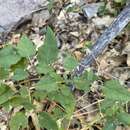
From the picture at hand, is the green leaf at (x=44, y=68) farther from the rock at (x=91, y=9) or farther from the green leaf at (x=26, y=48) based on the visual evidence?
the rock at (x=91, y=9)

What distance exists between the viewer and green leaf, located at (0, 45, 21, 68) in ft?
6.15

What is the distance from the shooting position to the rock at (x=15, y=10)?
13.6 feet

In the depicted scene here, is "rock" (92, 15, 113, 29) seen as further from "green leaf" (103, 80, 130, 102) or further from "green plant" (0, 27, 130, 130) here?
"green leaf" (103, 80, 130, 102)

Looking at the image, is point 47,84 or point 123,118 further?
point 123,118

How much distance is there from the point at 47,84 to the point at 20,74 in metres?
0.17

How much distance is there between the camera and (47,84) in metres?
1.77

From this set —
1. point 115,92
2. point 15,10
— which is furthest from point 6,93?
point 15,10

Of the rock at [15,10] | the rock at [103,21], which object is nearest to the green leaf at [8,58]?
the rock at [103,21]

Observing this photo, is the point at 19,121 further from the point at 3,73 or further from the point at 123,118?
the point at 123,118

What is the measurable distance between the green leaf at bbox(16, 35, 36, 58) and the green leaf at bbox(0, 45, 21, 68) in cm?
3

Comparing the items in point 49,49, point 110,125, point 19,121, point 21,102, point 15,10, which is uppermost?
point 49,49

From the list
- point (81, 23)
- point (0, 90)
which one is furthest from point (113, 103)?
point (81, 23)

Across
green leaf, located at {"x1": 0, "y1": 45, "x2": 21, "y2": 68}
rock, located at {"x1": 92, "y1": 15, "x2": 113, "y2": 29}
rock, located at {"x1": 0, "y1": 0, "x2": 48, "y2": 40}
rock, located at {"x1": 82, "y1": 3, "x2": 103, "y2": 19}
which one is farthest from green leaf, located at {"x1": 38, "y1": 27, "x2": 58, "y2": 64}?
rock, located at {"x1": 0, "y1": 0, "x2": 48, "y2": 40}

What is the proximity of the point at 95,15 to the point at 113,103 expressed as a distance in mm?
1621
